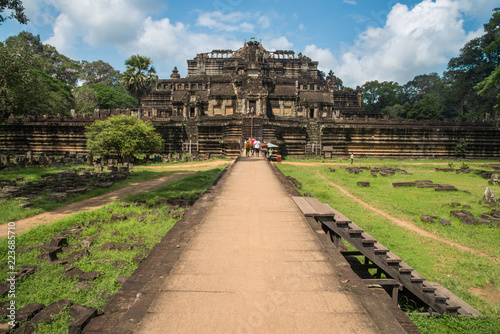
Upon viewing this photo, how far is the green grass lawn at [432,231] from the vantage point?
18.3 feet

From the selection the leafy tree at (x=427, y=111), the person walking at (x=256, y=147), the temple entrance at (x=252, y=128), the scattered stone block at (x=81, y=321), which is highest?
the leafy tree at (x=427, y=111)

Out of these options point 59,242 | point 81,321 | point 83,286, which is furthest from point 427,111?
point 81,321

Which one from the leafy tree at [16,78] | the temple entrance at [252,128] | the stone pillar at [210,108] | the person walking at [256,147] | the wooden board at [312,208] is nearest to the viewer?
the wooden board at [312,208]

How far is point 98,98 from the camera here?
2299 inches

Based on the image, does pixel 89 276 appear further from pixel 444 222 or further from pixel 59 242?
pixel 444 222

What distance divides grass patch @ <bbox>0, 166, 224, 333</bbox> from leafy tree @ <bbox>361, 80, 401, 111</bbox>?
3013 inches

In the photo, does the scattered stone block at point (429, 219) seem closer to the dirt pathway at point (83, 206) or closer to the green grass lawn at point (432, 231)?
the green grass lawn at point (432, 231)

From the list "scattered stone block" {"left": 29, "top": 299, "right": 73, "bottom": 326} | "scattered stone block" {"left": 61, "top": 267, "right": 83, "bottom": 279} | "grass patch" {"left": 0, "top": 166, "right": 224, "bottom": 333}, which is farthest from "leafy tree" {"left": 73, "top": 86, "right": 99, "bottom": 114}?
"scattered stone block" {"left": 29, "top": 299, "right": 73, "bottom": 326}

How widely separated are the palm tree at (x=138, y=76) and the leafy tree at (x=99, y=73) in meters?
51.1

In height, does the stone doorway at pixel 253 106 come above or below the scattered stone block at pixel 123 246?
above

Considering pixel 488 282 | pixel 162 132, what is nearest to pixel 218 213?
pixel 488 282

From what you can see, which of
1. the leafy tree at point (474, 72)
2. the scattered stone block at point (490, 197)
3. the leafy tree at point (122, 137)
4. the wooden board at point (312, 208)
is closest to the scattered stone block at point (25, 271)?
the wooden board at point (312, 208)

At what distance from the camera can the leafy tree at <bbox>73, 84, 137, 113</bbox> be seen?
4947 cm

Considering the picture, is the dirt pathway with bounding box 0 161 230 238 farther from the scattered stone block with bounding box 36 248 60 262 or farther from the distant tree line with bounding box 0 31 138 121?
the distant tree line with bounding box 0 31 138 121
